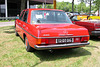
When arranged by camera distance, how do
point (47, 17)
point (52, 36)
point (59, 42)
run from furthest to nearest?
point (47, 17), point (59, 42), point (52, 36)

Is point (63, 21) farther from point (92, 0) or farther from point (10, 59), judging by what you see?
point (92, 0)

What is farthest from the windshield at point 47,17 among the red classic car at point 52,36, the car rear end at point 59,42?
the car rear end at point 59,42

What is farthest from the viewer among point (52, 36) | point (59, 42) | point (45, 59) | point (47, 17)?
point (47, 17)

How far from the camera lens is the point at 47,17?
5.02 meters

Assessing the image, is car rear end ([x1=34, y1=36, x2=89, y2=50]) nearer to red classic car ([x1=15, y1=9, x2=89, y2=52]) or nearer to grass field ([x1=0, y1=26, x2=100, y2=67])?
red classic car ([x1=15, y1=9, x2=89, y2=52])

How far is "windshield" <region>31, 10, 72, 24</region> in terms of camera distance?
487 centimetres

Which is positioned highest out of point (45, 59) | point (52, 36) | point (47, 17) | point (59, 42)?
point (47, 17)

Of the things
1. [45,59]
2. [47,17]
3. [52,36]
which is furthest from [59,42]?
[47,17]

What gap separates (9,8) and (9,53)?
148 feet

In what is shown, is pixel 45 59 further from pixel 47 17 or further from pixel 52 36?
pixel 47 17

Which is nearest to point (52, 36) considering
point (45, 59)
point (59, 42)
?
point (59, 42)

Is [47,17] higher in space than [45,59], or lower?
higher

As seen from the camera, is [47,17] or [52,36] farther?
[47,17]

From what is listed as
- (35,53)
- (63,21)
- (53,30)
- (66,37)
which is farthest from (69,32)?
(35,53)
